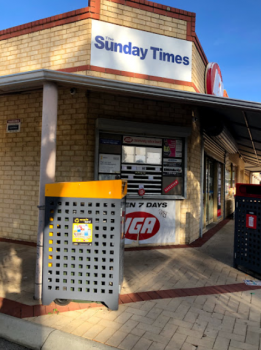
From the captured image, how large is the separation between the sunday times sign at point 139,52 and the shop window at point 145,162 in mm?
1688

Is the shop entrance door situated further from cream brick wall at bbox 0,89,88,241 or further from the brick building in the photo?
Result: cream brick wall at bbox 0,89,88,241

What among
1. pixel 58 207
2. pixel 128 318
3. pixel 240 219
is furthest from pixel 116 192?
pixel 240 219

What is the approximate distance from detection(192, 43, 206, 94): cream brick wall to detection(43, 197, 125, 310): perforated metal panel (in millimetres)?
5303

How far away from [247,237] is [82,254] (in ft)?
9.76

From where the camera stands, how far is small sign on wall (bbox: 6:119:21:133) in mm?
6980

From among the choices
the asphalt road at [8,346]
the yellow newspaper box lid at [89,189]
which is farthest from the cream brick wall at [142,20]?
the asphalt road at [8,346]

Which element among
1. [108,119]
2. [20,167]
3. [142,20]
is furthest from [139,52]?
[20,167]

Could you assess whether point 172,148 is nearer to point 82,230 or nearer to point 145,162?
point 145,162

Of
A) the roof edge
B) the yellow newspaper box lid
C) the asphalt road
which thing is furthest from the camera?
the roof edge

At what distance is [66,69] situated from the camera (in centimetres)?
645

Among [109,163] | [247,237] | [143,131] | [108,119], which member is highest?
[108,119]

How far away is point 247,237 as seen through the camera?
15.6 ft

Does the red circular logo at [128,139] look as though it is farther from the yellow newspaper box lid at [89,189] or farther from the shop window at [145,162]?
the yellow newspaper box lid at [89,189]

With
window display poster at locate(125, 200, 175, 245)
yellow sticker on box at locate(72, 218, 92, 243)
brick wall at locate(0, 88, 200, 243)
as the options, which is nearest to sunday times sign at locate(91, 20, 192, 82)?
brick wall at locate(0, 88, 200, 243)
